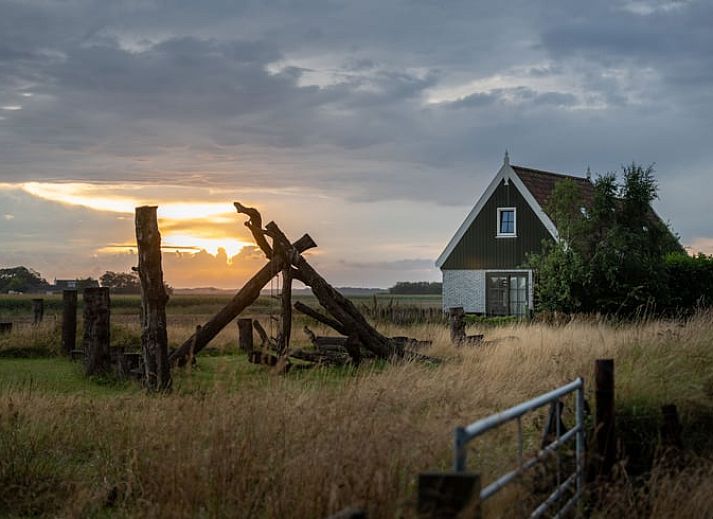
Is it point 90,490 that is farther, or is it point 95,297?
point 95,297

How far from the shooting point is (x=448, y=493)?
4.30 meters

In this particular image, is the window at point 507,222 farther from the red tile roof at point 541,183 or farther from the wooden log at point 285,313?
the wooden log at point 285,313

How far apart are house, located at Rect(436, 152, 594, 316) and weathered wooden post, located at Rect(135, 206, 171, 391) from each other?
23.0 m

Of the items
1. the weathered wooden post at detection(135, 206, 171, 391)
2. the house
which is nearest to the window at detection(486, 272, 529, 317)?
the house

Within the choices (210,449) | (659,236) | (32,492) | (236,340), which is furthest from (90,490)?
(659,236)

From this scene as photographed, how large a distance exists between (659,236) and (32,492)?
24217mm

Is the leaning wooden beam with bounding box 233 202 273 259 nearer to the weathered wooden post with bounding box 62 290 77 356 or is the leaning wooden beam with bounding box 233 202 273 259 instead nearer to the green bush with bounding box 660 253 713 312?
the weathered wooden post with bounding box 62 290 77 356

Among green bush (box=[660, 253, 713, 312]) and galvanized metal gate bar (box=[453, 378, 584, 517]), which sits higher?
green bush (box=[660, 253, 713, 312])

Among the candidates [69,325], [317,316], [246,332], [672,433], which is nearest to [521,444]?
[672,433]

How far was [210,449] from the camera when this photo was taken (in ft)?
24.3

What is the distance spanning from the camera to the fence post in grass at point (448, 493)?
4.26 m

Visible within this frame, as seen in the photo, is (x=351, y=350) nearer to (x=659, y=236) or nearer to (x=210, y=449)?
(x=210, y=449)

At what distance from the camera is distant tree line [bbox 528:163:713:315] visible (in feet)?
90.1

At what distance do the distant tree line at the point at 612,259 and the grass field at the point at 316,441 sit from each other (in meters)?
13.3
